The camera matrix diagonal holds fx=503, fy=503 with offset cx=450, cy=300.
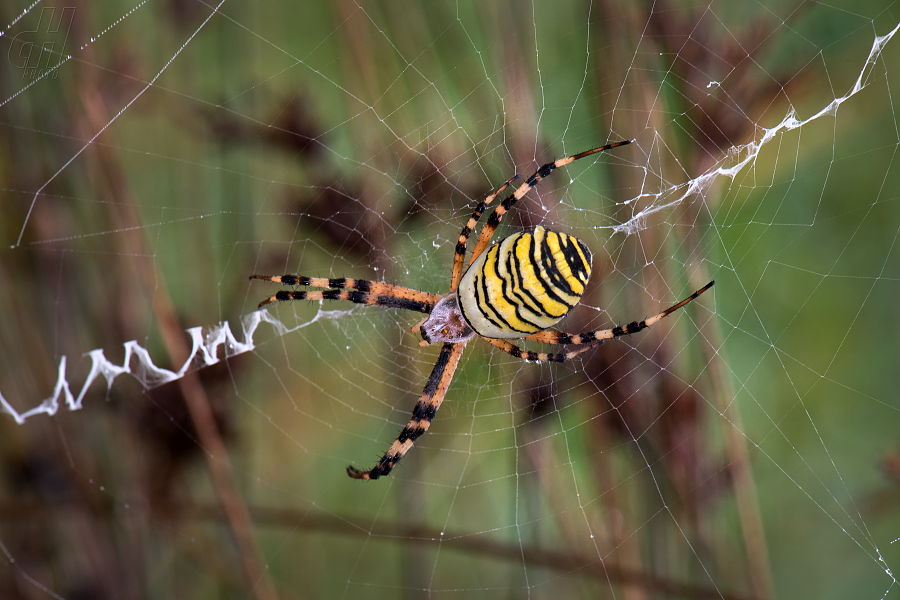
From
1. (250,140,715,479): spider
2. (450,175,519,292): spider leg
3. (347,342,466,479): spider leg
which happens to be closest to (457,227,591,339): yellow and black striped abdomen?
(250,140,715,479): spider

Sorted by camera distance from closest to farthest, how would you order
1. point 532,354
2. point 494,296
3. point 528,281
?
point 528,281 → point 494,296 → point 532,354

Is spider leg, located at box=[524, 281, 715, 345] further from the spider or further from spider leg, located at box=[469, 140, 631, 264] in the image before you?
spider leg, located at box=[469, 140, 631, 264]

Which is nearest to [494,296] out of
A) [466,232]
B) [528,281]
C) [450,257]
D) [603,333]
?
[528,281]

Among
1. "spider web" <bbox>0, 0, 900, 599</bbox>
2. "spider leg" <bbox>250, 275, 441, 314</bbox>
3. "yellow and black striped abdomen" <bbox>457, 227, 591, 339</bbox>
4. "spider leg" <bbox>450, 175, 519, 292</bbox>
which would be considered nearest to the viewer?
"yellow and black striped abdomen" <bbox>457, 227, 591, 339</bbox>

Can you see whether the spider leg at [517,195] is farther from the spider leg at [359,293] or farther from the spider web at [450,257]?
the spider leg at [359,293]

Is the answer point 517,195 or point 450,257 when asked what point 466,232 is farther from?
point 450,257

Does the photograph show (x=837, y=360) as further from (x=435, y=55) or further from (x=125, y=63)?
(x=125, y=63)

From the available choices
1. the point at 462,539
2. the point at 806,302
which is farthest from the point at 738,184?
the point at 462,539
